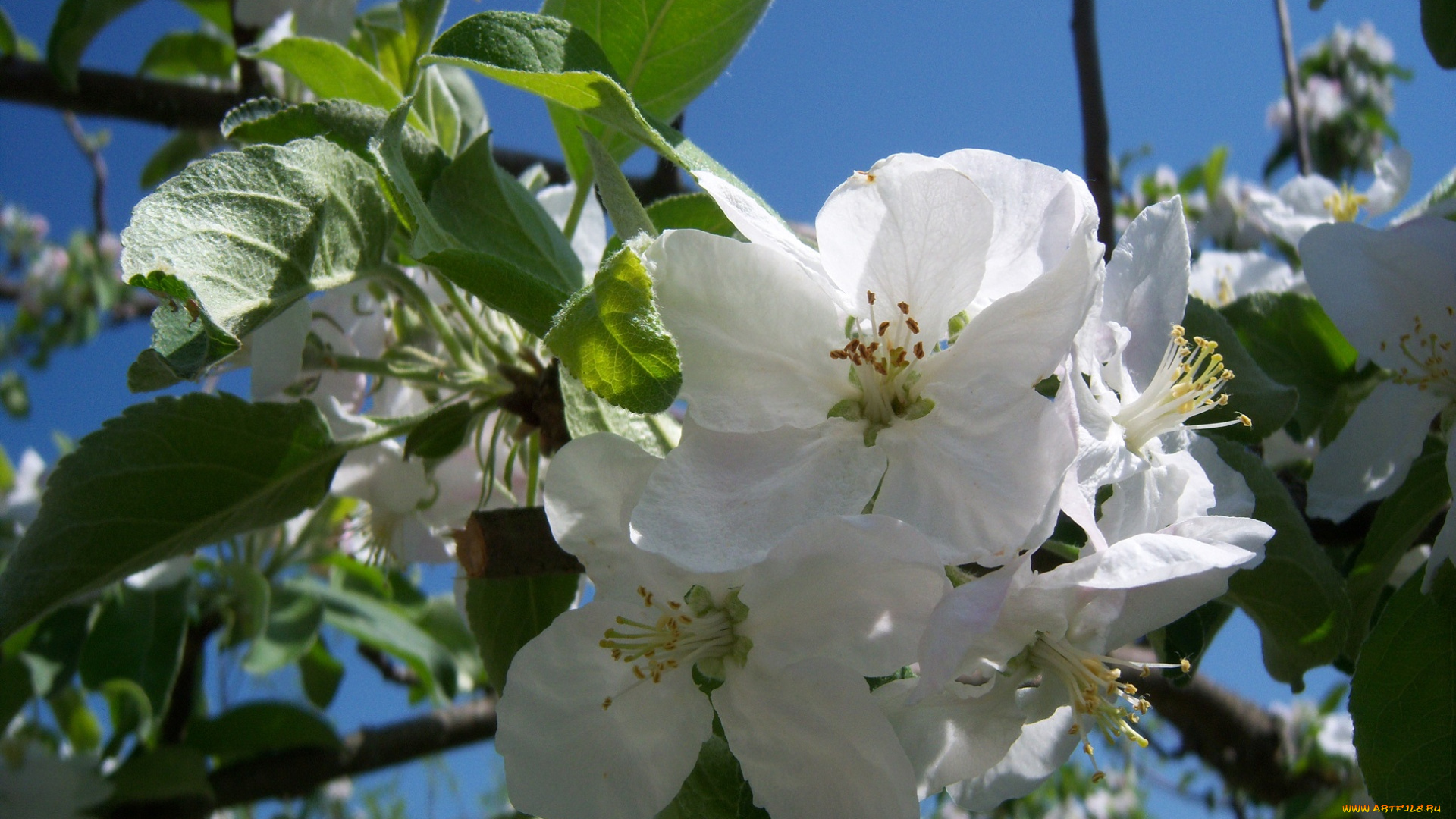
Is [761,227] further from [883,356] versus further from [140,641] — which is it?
[140,641]

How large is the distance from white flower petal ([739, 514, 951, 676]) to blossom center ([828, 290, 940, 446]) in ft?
0.47

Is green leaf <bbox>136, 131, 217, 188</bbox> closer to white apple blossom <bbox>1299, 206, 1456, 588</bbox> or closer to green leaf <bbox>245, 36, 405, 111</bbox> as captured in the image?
green leaf <bbox>245, 36, 405, 111</bbox>

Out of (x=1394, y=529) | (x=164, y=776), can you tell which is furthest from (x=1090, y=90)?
(x=164, y=776)

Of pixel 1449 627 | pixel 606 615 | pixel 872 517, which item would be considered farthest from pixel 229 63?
pixel 1449 627

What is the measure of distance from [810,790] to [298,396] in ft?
2.65

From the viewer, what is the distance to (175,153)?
2.92 meters

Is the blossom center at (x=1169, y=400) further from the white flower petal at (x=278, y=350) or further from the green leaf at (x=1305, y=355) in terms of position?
the white flower petal at (x=278, y=350)

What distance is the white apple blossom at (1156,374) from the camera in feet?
2.96

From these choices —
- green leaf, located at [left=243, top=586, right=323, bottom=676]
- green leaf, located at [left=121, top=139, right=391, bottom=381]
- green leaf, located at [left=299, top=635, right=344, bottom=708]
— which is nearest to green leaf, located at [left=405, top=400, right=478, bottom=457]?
green leaf, located at [left=121, top=139, right=391, bottom=381]

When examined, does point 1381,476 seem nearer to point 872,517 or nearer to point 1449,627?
point 1449,627

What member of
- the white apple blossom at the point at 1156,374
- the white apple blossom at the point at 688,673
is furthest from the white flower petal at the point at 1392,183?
the white apple blossom at the point at 688,673

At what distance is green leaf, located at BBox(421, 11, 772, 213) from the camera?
80 centimetres

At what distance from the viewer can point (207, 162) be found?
0.78 metres

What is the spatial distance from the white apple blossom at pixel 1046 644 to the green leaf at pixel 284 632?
1673 mm
